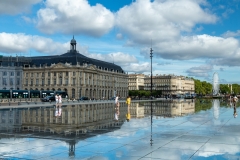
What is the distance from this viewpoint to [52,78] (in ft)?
429

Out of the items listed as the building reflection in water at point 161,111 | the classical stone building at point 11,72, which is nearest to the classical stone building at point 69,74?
the classical stone building at point 11,72

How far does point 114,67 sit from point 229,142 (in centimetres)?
15464

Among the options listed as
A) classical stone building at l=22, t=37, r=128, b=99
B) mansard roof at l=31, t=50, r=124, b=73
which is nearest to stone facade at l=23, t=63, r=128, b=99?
classical stone building at l=22, t=37, r=128, b=99

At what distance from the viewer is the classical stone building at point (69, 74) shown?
127 m

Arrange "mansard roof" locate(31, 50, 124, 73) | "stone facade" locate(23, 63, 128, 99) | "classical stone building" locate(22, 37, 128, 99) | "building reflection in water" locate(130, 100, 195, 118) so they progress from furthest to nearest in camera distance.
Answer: "mansard roof" locate(31, 50, 124, 73) → "classical stone building" locate(22, 37, 128, 99) → "stone facade" locate(23, 63, 128, 99) → "building reflection in water" locate(130, 100, 195, 118)

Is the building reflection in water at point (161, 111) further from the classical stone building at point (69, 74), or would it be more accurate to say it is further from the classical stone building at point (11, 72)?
the classical stone building at point (11, 72)

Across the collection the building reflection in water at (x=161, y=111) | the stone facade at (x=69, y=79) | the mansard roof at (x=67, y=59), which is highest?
the mansard roof at (x=67, y=59)

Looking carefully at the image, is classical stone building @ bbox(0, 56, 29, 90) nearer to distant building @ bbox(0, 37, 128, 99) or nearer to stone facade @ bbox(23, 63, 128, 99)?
distant building @ bbox(0, 37, 128, 99)

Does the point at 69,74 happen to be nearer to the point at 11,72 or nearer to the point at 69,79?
the point at 69,79

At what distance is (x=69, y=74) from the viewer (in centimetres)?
12738

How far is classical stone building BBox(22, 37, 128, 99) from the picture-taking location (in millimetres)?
127250

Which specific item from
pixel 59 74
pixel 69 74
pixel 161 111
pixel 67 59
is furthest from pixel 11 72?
pixel 161 111

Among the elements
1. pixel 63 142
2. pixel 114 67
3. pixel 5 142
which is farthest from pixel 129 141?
pixel 114 67

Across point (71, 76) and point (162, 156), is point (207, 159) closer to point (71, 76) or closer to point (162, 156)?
point (162, 156)
